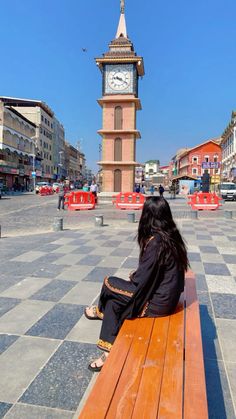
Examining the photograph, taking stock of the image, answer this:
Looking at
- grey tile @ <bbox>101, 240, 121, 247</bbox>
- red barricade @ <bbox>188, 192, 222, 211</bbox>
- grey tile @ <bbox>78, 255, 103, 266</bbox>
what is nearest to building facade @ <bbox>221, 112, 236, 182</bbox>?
red barricade @ <bbox>188, 192, 222, 211</bbox>

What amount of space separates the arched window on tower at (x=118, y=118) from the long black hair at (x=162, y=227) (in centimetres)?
2926

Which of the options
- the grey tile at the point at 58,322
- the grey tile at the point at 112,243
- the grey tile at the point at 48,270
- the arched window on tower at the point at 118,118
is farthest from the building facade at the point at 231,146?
the grey tile at the point at 58,322

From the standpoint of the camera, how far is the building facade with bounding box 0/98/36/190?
4666 cm

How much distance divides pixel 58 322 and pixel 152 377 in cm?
221

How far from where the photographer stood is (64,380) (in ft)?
9.09

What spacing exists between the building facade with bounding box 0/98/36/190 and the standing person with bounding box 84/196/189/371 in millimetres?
44016

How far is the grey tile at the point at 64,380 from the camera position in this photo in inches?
99.4

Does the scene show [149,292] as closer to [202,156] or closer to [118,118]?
[118,118]

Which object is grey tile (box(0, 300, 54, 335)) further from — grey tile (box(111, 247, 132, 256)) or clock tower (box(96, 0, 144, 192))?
clock tower (box(96, 0, 144, 192))

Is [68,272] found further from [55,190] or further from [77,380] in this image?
[55,190]

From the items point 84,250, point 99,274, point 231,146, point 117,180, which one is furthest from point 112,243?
point 231,146

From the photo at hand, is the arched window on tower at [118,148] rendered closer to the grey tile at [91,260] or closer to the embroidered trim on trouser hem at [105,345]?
the grey tile at [91,260]

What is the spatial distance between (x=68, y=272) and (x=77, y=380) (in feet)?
10.4

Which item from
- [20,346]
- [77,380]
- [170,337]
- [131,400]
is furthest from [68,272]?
[131,400]
